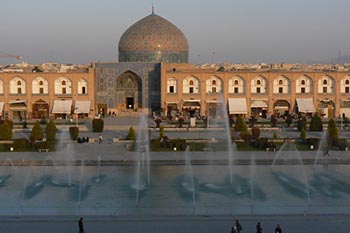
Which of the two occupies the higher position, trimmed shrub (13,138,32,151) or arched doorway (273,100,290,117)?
arched doorway (273,100,290,117)

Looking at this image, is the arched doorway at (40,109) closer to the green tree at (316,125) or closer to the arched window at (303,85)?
the arched window at (303,85)

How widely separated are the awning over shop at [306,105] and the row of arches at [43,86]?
12304 millimetres

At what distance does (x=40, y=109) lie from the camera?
39.2 meters

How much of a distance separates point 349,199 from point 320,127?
1590cm

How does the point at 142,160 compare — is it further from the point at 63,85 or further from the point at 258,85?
the point at 258,85

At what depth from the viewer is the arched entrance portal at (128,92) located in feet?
132

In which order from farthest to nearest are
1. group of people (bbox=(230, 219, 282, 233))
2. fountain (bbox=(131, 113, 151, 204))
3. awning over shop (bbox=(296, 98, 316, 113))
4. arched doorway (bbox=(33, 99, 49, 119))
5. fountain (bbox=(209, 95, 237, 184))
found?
arched doorway (bbox=(33, 99, 49, 119)), awning over shop (bbox=(296, 98, 316, 113)), fountain (bbox=(209, 95, 237, 184)), fountain (bbox=(131, 113, 151, 204)), group of people (bbox=(230, 219, 282, 233))

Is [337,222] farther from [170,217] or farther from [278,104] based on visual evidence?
[278,104]

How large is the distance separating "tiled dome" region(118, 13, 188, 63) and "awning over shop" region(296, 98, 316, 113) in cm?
796

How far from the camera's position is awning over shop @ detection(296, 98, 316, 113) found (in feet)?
126

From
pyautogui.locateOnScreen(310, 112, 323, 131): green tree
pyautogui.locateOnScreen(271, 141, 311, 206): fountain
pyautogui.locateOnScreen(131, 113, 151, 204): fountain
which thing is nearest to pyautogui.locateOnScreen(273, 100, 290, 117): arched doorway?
pyautogui.locateOnScreen(310, 112, 323, 131): green tree

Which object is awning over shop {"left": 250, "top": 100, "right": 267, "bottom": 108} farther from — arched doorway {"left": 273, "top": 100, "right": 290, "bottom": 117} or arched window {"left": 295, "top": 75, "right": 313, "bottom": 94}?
arched window {"left": 295, "top": 75, "right": 313, "bottom": 94}

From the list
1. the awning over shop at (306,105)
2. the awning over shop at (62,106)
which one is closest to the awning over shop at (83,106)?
the awning over shop at (62,106)

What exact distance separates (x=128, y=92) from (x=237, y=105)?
21.7 ft
